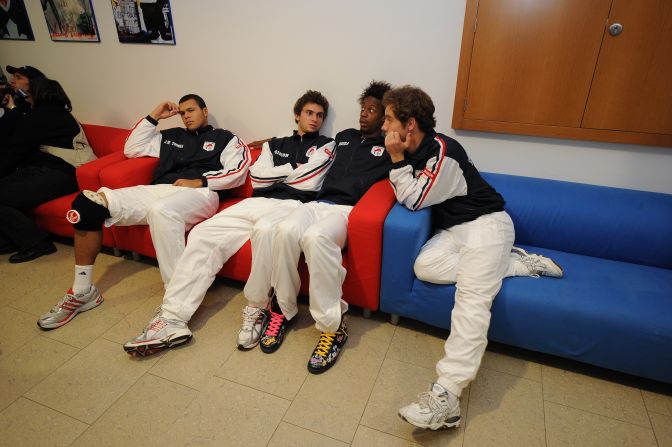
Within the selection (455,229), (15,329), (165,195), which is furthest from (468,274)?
(15,329)

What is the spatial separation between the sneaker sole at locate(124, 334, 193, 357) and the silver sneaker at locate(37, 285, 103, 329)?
0.52 meters

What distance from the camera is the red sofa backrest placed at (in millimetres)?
3033

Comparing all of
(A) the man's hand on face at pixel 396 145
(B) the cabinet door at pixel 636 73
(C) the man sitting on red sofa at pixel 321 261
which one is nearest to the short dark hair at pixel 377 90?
(C) the man sitting on red sofa at pixel 321 261

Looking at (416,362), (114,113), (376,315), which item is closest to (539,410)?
(416,362)

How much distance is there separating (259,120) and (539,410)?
7.77 ft

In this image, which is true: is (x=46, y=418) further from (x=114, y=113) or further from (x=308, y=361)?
(x=114, y=113)

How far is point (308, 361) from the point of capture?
1739 mm

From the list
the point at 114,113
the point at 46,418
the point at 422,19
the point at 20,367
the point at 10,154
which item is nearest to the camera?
the point at 46,418

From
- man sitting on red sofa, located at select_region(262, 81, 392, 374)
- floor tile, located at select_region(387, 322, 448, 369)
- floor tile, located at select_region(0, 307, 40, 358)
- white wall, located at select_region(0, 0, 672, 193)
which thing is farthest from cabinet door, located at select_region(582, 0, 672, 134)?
floor tile, located at select_region(0, 307, 40, 358)

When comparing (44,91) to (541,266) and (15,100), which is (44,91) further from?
A: (541,266)

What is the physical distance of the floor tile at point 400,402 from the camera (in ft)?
4.63

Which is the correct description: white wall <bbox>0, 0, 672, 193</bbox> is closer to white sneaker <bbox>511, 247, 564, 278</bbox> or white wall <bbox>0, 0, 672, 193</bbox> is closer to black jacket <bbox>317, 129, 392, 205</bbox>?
black jacket <bbox>317, 129, 392, 205</bbox>

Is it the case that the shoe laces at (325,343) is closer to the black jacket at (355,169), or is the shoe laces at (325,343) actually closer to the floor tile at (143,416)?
the floor tile at (143,416)

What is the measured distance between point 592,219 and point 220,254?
189 cm
